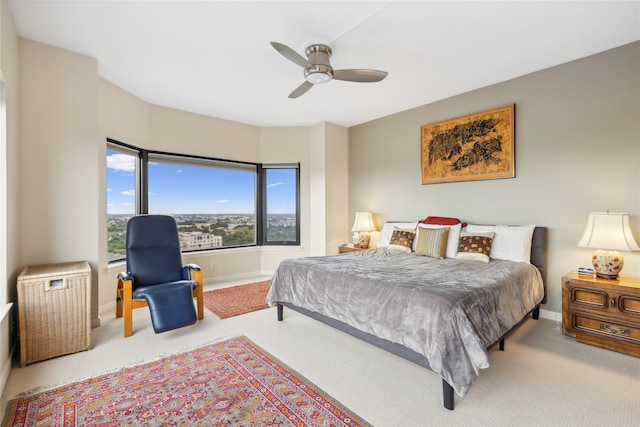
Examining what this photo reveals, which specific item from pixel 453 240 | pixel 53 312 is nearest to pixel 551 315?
pixel 453 240

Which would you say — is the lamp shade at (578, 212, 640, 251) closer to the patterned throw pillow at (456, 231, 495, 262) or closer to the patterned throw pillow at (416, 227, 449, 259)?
the patterned throw pillow at (456, 231, 495, 262)

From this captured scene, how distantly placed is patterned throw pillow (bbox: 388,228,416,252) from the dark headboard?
1369 mm

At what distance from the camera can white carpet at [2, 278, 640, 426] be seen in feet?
6.03

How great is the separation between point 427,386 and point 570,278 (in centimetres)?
187

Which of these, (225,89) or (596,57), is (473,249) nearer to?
(596,57)

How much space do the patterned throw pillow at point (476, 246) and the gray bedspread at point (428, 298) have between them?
13 centimetres

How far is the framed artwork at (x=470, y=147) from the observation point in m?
3.73

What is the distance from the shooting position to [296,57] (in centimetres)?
254

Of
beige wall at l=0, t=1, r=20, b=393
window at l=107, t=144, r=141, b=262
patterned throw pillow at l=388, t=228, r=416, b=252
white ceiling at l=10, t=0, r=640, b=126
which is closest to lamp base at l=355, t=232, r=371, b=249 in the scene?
patterned throw pillow at l=388, t=228, r=416, b=252

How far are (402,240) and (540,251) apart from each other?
1548 mm

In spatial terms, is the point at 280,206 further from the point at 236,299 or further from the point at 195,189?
the point at 236,299

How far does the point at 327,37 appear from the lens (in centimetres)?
278

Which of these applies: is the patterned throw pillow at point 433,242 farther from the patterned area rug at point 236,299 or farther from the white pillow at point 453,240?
the patterned area rug at point 236,299

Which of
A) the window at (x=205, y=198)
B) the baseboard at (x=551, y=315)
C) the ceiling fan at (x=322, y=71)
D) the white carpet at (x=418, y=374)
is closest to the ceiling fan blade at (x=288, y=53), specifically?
the ceiling fan at (x=322, y=71)
